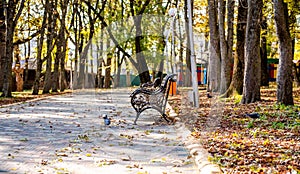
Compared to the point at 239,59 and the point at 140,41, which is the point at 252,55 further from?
the point at 140,41

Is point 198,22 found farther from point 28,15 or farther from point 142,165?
point 142,165

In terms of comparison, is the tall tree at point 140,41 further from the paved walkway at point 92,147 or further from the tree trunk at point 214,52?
the paved walkway at point 92,147

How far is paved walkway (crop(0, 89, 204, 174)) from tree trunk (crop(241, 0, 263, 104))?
14.0ft

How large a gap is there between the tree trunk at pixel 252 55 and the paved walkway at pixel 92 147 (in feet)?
14.0

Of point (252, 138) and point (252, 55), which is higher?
point (252, 55)

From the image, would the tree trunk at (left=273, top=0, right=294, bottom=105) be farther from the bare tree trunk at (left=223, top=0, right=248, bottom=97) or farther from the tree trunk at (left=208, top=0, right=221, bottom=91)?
the tree trunk at (left=208, top=0, right=221, bottom=91)

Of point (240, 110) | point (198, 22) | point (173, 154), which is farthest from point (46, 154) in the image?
point (198, 22)

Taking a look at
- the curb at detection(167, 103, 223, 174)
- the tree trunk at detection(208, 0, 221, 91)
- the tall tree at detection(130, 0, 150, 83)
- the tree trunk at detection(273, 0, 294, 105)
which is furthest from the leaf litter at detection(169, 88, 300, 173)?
the tall tree at detection(130, 0, 150, 83)

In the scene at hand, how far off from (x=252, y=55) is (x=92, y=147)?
8.60 m

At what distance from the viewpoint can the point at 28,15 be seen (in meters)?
32.2

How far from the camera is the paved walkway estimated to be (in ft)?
20.4

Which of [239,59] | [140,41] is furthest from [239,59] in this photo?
[140,41]

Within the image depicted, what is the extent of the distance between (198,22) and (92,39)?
9.05 meters

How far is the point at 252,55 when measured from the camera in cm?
1520
